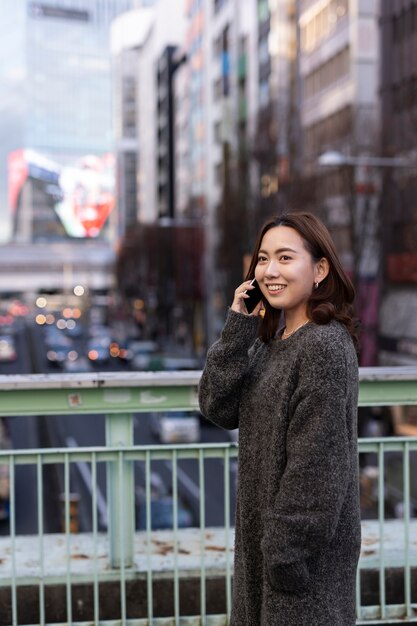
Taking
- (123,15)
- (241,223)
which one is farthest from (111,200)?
(241,223)

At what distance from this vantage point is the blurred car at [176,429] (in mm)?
26031

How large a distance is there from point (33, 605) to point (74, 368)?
4236cm

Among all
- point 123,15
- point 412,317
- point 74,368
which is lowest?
point 74,368

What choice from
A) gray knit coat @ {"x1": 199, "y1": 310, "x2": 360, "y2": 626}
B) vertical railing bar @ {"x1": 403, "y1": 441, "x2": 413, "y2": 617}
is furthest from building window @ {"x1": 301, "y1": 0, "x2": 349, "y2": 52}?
gray knit coat @ {"x1": 199, "y1": 310, "x2": 360, "y2": 626}

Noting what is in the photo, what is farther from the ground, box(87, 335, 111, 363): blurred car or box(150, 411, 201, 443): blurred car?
box(150, 411, 201, 443): blurred car

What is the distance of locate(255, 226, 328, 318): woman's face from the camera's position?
240 cm

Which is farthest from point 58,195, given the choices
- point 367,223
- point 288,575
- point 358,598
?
point 288,575

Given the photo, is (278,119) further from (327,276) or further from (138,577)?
(327,276)

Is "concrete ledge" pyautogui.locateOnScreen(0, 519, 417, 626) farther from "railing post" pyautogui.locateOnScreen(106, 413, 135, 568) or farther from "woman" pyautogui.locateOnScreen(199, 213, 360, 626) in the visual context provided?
"woman" pyautogui.locateOnScreen(199, 213, 360, 626)

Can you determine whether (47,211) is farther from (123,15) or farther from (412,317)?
(412,317)

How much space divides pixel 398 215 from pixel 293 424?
26.8 metres

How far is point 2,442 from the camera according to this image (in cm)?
2491

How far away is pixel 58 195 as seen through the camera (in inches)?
4427

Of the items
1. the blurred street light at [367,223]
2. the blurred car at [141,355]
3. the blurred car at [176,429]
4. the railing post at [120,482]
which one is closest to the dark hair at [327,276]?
the railing post at [120,482]
